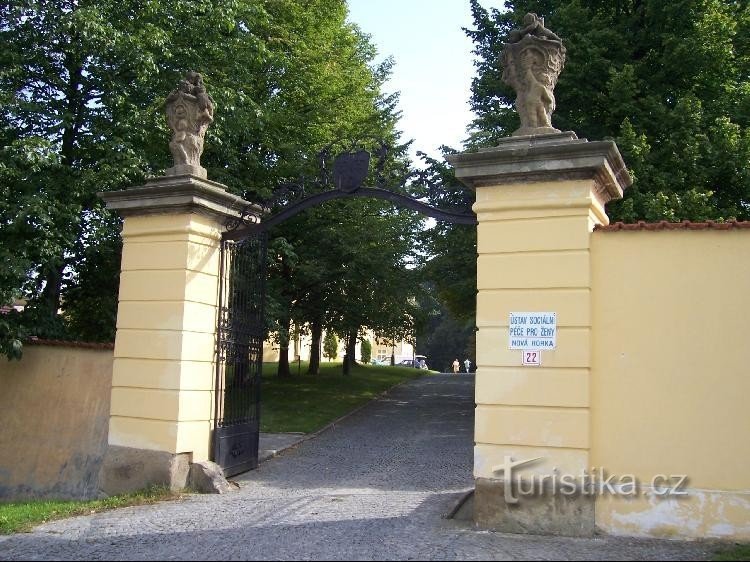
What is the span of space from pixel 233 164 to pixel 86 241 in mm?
4717

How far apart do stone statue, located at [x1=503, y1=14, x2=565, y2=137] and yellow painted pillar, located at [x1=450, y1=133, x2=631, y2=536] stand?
366 mm

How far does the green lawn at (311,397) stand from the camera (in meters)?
16.9

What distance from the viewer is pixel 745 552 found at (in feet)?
20.3

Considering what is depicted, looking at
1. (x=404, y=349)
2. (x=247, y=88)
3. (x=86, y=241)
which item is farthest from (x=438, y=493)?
(x=404, y=349)

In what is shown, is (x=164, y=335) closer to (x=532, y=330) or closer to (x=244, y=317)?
(x=244, y=317)

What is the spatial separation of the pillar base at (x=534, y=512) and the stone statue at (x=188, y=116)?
546cm

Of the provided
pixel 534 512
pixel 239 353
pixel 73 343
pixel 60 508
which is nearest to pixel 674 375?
pixel 534 512

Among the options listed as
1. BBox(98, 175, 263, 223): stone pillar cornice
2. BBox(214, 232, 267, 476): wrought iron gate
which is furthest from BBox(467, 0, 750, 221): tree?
BBox(98, 175, 263, 223): stone pillar cornice

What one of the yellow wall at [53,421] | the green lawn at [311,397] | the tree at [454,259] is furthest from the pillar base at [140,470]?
the tree at [454,259]

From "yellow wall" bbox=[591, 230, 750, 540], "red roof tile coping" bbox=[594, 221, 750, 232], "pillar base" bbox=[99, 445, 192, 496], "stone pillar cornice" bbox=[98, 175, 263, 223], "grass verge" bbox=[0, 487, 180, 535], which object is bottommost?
"grass verge" bbox=[0, 487, 180, 535]

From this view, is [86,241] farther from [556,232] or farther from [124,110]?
[556,232]

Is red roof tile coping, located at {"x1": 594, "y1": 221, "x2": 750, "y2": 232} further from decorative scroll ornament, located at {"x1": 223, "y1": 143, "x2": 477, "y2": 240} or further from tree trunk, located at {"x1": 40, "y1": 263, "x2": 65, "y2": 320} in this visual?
tree trunk, located at {"x1": 40, "y1": 263, "x2": 65, "y2": 320}

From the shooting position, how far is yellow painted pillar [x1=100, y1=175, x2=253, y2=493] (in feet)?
29.8

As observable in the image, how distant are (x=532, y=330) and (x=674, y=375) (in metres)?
1.39
